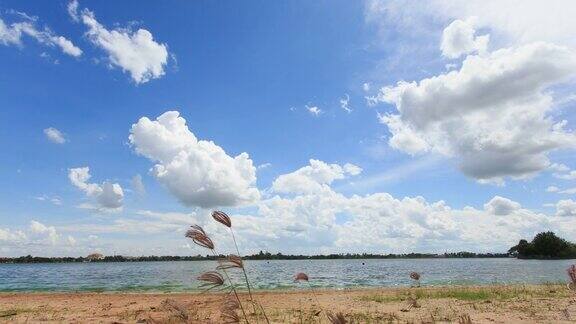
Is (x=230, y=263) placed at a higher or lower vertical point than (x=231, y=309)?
higher

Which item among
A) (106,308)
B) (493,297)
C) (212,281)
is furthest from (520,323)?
(106,308)

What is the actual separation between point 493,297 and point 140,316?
13.6 meters

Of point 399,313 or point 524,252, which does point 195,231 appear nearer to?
point 399,313

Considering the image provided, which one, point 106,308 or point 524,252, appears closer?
point 106,308

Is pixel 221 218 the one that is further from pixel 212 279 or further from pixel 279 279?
pixel 279 279

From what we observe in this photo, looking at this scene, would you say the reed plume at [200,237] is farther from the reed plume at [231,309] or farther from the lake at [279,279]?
the lake at [279,279]

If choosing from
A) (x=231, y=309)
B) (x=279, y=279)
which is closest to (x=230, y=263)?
(x=231, y=309)

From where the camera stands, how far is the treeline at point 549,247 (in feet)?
531

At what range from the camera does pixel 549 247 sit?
163m

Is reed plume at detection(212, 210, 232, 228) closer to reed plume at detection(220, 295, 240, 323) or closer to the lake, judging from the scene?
reed plume at detection(220, 295, 240, 323)

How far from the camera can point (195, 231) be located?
522cm

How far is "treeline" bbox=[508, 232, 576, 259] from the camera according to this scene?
531 ft

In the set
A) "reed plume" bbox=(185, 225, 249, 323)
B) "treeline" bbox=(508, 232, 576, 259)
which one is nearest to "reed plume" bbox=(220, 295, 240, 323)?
"reed plume" bbox=(185, 225, 249, 323)

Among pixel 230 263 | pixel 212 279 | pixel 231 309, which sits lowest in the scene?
pixel 231 309
